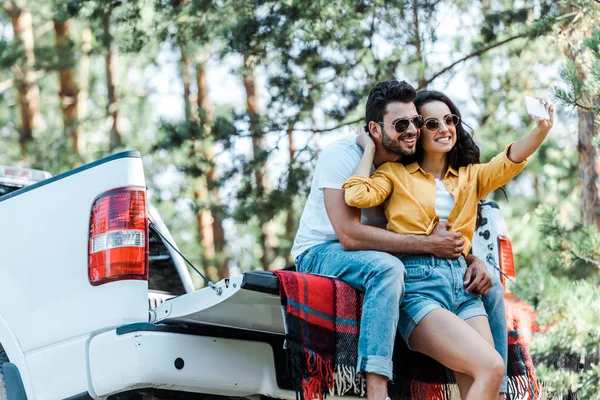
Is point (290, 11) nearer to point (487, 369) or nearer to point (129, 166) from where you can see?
point (129, 166)

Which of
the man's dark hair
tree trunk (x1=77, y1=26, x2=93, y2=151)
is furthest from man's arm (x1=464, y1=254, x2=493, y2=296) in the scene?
tree trunk (x1=77, y1=26, x2=93, y2=151)

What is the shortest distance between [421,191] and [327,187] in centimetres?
42

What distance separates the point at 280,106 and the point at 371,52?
103cm

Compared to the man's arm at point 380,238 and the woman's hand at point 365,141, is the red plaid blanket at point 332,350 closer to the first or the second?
the man's arm at point 380,238

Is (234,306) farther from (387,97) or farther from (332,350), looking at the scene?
(387,97)

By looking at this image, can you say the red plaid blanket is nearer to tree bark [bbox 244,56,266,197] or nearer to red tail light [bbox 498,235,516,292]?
red tail light [bbox 498,235,516,292]

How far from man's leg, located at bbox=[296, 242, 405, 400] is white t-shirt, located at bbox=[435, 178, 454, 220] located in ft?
1.38

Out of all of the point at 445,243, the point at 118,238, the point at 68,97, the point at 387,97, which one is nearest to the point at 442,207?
the point at 445,243

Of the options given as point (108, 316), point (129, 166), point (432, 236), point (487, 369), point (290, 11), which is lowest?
point (487, 369)

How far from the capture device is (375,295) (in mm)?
3221

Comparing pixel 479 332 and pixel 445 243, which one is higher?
pixel 445 243

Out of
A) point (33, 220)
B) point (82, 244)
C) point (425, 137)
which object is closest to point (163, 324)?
point (82, 244)

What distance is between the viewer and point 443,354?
128 inches

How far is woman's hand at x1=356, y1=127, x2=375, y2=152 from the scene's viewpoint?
367cm
